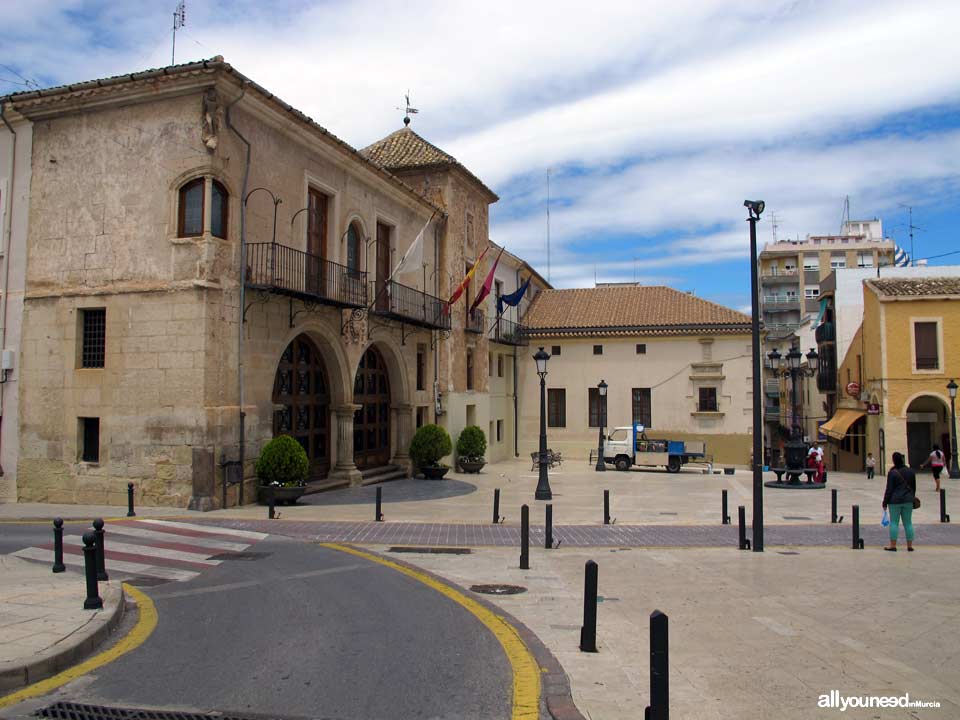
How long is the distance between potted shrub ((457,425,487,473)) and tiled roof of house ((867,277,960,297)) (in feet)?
55.0

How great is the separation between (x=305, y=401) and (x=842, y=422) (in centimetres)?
2575

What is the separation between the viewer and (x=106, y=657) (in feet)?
20.9

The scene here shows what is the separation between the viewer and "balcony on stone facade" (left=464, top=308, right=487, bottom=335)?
30.6 metres

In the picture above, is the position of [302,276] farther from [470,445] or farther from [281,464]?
[470,445]

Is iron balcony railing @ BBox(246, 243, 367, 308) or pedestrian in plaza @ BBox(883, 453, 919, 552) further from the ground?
iron balcony railing @ BBox(246, 243, 367, 308)

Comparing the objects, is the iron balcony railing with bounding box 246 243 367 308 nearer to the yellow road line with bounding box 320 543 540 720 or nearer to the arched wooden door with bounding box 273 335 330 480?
the arched wooden door with bounding box 273 335 330 480

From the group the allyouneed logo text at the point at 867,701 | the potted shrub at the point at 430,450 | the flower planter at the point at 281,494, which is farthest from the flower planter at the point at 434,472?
the allyouneed logo text at the point at 867,701

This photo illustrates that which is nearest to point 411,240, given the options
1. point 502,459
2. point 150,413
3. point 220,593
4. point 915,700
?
point 150,413

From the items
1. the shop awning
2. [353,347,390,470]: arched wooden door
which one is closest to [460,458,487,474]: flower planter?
[353,347,390,470]: arched wooden door

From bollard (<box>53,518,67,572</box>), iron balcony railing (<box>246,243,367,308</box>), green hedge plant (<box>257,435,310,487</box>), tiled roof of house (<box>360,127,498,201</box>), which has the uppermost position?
tiled roof of house (<box>360,127,498,201</box>)

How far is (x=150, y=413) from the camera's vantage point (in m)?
16.0

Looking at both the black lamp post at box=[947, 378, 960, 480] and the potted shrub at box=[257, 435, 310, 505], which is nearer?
the potted shrub at box=[257, 435, 310, 505]

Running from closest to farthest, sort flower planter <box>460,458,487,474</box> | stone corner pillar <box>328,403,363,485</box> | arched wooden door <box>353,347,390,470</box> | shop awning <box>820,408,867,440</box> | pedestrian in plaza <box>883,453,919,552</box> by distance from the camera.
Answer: pedestrian in plaza <box>883,453,919,552</box>
stone corner pillar <box>328,403,363,485</box>
arched wooden door <box>353,347,390,470</box>
flower planter <box>460,458,487,474</box>
shop awning <box>820,408,867,440</box>

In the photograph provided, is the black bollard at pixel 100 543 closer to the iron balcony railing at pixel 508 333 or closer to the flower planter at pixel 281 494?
the flower planter at pixel 281 494
